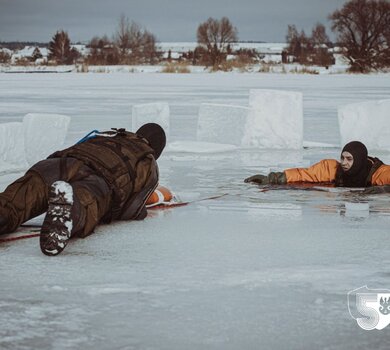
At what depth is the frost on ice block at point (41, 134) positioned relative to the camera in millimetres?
7859

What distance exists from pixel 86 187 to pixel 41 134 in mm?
3850

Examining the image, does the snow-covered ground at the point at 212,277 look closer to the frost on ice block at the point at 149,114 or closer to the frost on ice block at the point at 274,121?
the frost on ice block at the point at 149,114

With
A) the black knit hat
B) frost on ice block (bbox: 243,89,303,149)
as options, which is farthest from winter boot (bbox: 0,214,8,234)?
frost on ice block (bbox: 243,89,303,149)

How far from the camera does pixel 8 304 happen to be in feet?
10.2

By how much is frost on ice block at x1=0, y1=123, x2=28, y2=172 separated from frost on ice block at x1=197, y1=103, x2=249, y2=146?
256cm

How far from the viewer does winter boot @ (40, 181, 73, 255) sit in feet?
12.5

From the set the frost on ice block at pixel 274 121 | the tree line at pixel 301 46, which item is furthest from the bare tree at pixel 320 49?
the frost on ice block at pixel 274 121

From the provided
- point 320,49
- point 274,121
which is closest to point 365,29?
point 320,49

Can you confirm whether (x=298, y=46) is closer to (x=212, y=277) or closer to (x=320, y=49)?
(x=320, y=49)

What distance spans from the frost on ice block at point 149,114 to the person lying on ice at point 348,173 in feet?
8.39

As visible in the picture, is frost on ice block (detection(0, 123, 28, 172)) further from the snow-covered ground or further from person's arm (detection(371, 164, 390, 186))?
person's arm (detection(371, 164, 390, 186))

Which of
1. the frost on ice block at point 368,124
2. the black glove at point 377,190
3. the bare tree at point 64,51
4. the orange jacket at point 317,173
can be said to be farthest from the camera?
the bare tree at point 64,51

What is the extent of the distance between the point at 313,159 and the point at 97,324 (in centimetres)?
558

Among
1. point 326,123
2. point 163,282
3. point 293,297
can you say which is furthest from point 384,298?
point 326,123
